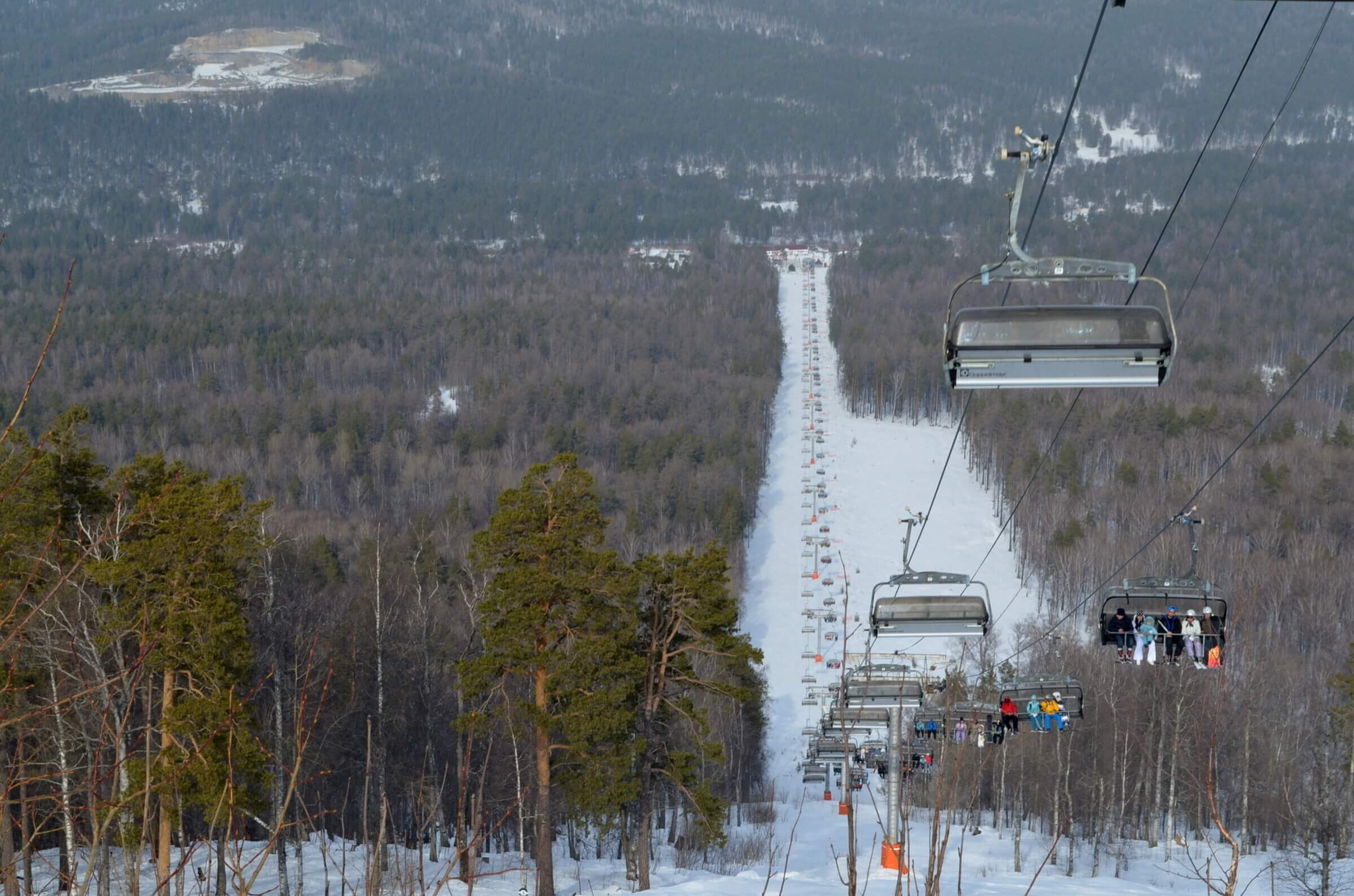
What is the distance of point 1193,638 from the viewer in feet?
51.5

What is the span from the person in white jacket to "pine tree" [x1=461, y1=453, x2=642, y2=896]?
23.5 ft

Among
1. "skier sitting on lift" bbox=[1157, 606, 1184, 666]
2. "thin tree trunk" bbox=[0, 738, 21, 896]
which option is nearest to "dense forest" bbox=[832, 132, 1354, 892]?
"skier sitting on lift" bbox=[1157, 606, 1184, 666]

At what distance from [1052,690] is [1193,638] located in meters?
4.38

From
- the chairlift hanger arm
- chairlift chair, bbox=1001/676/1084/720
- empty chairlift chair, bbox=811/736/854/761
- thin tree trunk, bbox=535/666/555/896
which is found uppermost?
the chairlift hanger arm

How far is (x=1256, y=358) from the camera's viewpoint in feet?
391

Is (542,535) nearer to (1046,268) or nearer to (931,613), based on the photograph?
(931,613)

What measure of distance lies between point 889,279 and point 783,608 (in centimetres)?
10088

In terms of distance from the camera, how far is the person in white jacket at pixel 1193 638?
15609 millimetres

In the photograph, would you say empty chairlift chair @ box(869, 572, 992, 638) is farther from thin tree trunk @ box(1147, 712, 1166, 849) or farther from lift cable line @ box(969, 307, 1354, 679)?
thin tree trunk @ box(1147, 712, 1166, 849)

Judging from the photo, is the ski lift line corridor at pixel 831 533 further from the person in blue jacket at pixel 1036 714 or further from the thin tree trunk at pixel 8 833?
the thin tree trunk at pixel 8 833

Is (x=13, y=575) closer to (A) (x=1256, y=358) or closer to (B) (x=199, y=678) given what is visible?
(B) (x=199, y=678)

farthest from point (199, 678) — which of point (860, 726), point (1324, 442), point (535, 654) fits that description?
point (1324, 442)

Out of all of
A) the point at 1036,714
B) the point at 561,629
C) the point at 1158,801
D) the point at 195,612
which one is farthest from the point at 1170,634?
the point at 1158,801

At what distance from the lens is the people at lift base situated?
51.3 feet
